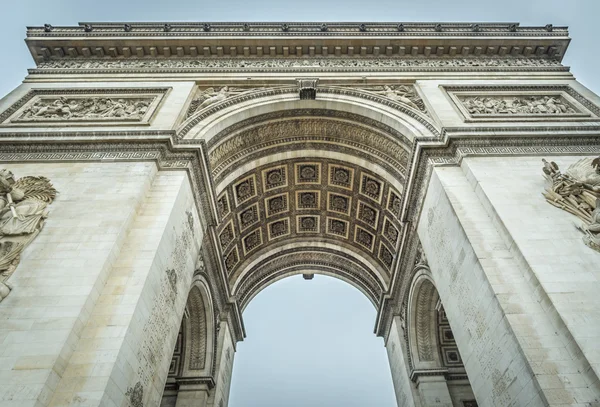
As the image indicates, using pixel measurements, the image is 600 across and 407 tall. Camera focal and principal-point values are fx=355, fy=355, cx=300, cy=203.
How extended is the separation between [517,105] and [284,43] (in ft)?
25.9

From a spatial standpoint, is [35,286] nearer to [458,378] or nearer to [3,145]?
[3,145]

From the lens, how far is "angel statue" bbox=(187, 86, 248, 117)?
10915 millimetres

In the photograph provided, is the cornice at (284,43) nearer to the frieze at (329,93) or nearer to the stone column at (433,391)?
the frieze at (329,93)

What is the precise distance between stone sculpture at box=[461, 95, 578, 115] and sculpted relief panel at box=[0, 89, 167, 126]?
9.50 m

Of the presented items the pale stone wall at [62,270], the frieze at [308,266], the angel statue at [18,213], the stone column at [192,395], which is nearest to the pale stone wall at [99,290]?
the pale stone wall at [62,270]

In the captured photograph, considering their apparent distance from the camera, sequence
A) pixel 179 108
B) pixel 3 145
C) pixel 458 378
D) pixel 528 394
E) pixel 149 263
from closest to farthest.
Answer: pixel 528 394 < pixel 149 263 < pixel 3 145 < pixel 179 108 < pixel 458 378

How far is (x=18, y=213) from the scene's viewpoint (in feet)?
23.0

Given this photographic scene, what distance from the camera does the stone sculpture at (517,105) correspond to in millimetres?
10328

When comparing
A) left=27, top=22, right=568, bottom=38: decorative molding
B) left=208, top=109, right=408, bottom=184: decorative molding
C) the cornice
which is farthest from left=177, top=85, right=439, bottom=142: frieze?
left=27, top=22, right=568, bottom=38: decorative molding

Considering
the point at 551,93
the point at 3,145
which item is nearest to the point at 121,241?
the point at 3,145

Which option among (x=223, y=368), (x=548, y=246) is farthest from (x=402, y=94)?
(x=223, y=368)

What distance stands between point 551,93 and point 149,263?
12.6m

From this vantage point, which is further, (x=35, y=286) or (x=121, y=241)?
(x=121, y=241)

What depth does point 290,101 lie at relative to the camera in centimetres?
1146
